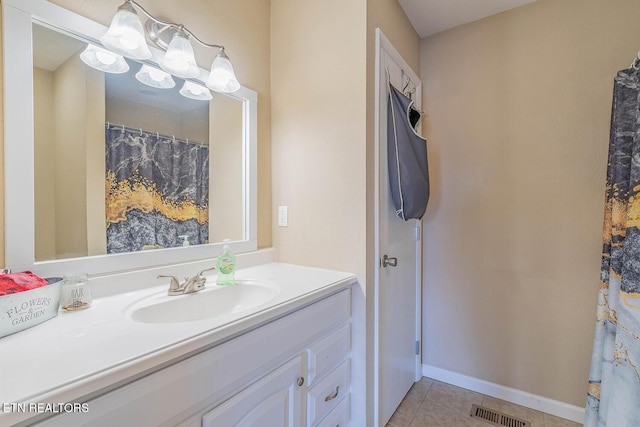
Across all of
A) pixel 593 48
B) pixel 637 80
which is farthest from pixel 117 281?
pixel 593 48

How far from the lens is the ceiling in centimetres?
170

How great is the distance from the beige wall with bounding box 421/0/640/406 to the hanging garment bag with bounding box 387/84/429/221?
1.81 ft

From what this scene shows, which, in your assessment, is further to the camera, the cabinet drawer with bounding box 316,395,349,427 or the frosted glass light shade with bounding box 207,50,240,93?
the frosted glass light shade with bounding box 207,50,240,93

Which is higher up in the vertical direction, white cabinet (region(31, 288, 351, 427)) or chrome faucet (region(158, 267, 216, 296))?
chrome faucet (region(158, 267, 216, 296))

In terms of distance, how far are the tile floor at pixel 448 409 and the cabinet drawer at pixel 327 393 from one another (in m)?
0.60

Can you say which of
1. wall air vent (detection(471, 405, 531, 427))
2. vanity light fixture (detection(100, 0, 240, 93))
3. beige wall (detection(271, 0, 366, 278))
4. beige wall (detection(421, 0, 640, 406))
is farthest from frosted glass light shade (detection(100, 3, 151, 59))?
wall air vent (detection(471, 405, 531, 427))

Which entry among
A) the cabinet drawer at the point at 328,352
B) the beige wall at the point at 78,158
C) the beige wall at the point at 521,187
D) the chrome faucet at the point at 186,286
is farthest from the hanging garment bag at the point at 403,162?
the beige wall at the point at 78,158

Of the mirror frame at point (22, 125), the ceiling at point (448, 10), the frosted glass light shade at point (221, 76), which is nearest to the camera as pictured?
the mirror frame at point (22, 125)

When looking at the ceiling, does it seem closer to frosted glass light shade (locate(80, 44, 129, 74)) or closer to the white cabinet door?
→ frosted glass light shade (locate(80, 44, 129, 74))

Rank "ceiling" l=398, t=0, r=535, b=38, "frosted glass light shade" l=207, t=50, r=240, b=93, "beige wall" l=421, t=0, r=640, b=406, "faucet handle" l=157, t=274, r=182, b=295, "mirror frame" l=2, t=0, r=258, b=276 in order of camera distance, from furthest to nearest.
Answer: "ceiling" l=398, t=0, r=535, b=38
"beige wall" l=421, t=0, r=640, b=406
"frosted glass light shade" l=207, t=50, r=240, b=93
"faucet handle" l=157, t=274, r=182, b=295
"mirror frame" l=2, t=0, r=258, b=276

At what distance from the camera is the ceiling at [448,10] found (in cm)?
170

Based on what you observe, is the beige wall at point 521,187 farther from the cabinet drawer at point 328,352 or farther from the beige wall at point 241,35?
the beige wall at point 241,35

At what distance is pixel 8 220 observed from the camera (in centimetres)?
83

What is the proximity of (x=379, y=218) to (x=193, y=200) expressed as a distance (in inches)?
35.7
